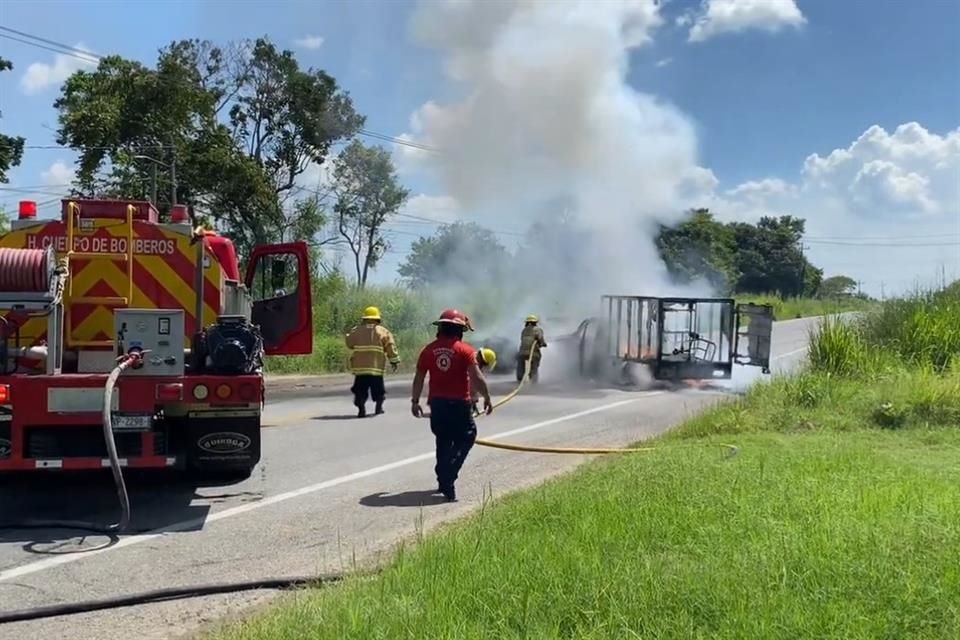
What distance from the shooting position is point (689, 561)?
5008mm

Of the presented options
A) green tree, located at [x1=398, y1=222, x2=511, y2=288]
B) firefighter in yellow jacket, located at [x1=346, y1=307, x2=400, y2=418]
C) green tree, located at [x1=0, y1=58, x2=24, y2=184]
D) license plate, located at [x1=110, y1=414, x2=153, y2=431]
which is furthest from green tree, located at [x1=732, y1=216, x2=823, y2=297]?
license plate, located at [x1=110, y1=414, x2=153, y2=431]

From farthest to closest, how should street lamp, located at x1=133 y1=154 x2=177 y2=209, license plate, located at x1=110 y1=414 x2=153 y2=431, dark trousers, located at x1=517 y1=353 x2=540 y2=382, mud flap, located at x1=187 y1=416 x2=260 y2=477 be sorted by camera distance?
1. street lamp, located at x1=133 y1=154 x2=177 y2=209
2. dark trousers, located at x1=517 y1=353 x2=540 y2=382
3. mud flap, located at x1=187 y1=416 x2=260 y2=477
4. license plate, located at x1=110 y1=414 x2=153 y2=431

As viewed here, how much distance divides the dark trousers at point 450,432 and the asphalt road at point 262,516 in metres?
0.29

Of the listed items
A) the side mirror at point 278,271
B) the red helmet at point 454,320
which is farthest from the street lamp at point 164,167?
the red helmet at point 454,320

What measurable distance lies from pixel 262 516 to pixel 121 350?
166 centimetres

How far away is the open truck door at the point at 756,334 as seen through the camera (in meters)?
19.5

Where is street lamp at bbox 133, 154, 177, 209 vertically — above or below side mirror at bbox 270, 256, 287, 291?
above

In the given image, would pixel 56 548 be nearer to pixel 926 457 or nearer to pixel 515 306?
pixel 926 457

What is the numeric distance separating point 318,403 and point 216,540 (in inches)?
369

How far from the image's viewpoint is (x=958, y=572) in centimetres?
466

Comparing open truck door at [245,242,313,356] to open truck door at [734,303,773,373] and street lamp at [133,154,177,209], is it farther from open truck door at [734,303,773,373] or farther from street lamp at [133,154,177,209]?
street lamp at [133,154,177,209]

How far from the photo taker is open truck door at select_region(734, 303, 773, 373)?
19.5 m

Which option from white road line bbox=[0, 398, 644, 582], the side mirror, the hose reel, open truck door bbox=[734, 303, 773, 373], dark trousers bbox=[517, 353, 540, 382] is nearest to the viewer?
white road line bbox=[0, 398, 644, 582]

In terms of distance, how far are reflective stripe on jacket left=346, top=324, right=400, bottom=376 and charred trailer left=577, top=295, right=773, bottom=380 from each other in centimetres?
793
